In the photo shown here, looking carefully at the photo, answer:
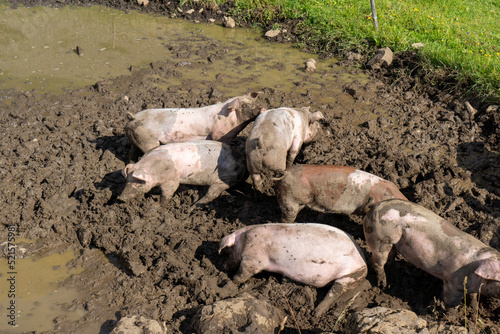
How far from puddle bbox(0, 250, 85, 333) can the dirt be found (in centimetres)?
12

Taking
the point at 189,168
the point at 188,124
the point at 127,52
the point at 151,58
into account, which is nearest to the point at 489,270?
the point at 189,168

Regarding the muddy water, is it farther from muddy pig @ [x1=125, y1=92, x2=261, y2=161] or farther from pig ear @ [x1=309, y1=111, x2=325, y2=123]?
pig ear @ [x1=309, y1=111, x2=325, y2=123]

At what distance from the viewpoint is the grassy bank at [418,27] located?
335 inches

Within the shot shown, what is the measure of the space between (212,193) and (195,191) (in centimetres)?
28

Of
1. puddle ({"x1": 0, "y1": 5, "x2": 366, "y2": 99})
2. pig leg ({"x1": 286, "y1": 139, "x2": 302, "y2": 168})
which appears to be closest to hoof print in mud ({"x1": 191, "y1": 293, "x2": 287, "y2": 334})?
pig leg ({"x1": 286, "y1": 139, "x2": 302, "y2": 168})

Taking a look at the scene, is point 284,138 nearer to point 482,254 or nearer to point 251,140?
point 251,140

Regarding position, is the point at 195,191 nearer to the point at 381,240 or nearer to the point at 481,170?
the point at 381,240

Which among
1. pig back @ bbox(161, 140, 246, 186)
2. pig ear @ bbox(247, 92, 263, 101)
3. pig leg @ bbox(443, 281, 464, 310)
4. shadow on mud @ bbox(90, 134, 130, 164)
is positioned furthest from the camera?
pig ear @ bbox(247, 92, 263, 101)

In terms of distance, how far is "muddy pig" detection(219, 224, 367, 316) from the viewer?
4758 mm

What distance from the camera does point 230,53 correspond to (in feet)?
33.3

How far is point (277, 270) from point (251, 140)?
5.98ft

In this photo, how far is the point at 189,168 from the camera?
633 centimetres

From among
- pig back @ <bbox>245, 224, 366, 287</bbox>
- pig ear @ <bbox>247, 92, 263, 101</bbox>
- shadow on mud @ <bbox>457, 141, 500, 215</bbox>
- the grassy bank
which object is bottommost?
pig back @ <bbox>245, 224, 366, 287</bbox>

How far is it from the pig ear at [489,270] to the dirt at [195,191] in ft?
1.65
